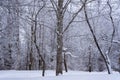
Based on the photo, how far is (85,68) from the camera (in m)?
37.8

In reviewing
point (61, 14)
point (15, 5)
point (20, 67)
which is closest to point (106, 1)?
point (61, 14)

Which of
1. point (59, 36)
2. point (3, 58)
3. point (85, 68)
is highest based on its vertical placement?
point (59, 36)

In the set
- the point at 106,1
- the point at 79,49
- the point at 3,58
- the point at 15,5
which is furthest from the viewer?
the point at 79,49

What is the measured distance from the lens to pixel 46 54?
1297 inches

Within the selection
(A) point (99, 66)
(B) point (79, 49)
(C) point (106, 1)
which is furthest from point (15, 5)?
(A) point (99, 66)

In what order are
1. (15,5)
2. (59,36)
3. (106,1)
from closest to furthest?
1. (15,5)
2. (59,36)
3. (106,1)

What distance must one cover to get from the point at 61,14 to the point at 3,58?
20711 millimetres

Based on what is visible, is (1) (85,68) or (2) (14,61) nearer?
(2) (14,61)

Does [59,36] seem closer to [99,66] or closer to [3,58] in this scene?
[3,58]

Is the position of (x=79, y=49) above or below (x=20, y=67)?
above

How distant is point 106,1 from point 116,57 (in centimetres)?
1885

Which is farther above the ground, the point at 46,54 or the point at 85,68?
the point at 46,54

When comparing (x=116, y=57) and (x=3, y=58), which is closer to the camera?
(x=3, y=58)

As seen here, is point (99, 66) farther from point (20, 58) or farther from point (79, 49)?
point (20, 58)
